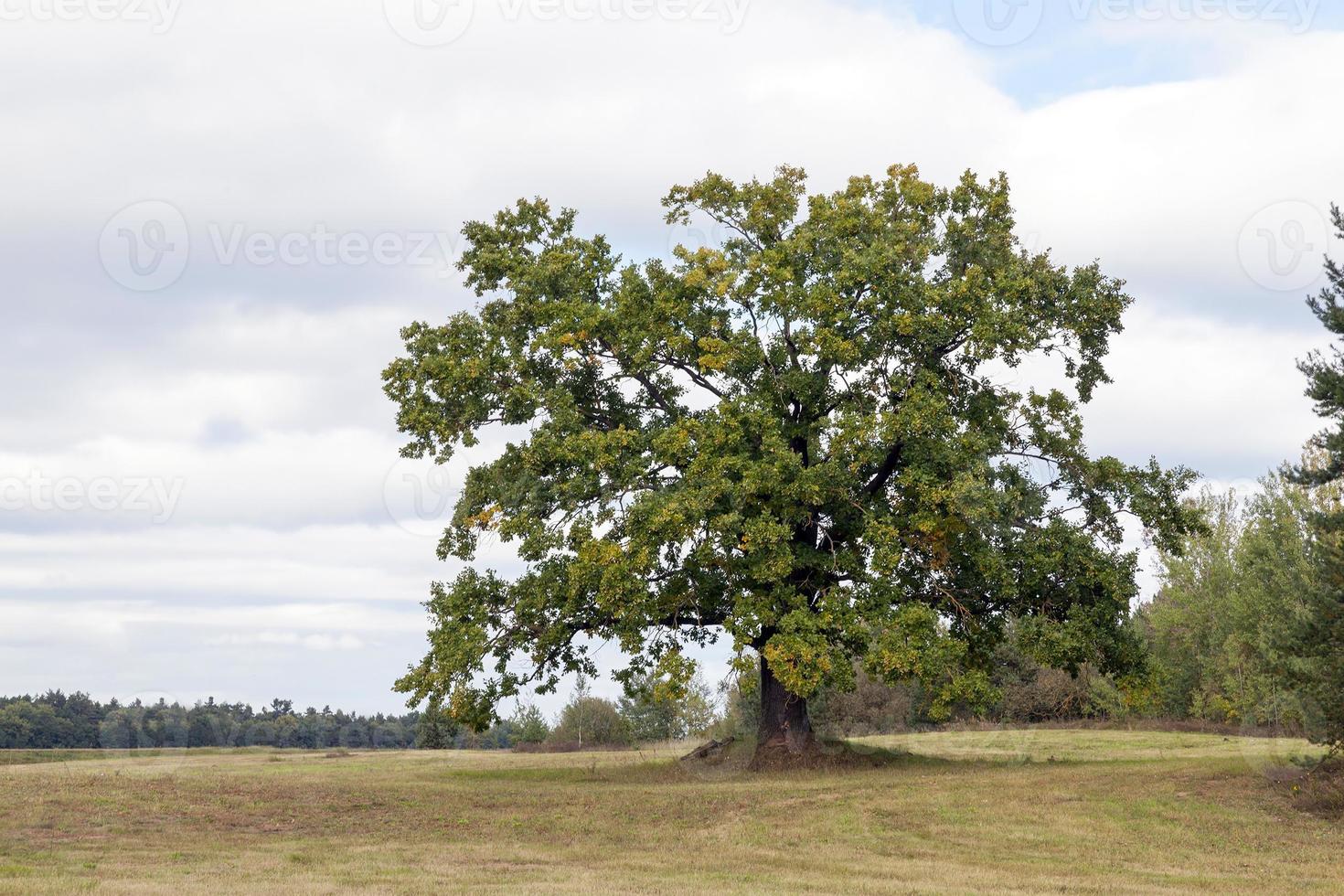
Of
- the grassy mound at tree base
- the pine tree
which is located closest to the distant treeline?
the grassy mound at tree base

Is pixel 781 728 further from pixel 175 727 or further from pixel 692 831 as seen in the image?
pixel 175 727

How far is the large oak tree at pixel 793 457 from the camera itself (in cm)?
3225

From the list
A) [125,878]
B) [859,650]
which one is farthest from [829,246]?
[125,878]

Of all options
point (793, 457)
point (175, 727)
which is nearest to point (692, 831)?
point (793, 457)

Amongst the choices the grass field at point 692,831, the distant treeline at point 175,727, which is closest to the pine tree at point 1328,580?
the grass field at point 692,831

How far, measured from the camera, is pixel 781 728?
119 ft

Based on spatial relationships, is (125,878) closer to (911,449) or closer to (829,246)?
(911,449)

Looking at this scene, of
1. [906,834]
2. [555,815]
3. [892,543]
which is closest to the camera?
[906,834]

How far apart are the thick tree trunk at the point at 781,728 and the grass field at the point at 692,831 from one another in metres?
1.46

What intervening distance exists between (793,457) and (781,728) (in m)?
9.03

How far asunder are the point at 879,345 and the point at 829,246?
11.3 ft

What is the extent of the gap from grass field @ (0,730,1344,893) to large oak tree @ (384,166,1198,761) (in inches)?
134

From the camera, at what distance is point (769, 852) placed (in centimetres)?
2194

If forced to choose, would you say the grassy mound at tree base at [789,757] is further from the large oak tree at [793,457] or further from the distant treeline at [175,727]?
the distant treeline at [175,727]
